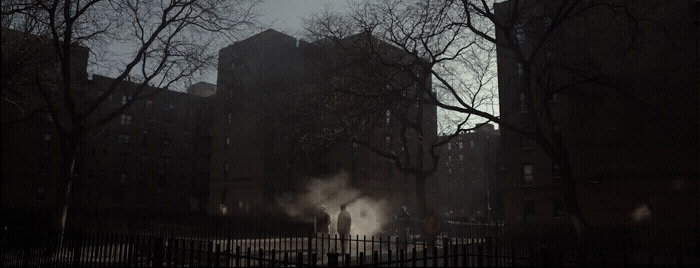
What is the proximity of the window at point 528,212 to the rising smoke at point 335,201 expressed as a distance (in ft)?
43.1

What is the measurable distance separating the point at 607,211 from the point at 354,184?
75.4 feet

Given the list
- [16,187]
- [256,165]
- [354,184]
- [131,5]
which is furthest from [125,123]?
[131,5]

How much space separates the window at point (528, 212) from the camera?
103 ft

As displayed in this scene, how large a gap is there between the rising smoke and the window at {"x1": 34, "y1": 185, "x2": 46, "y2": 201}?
1941cm

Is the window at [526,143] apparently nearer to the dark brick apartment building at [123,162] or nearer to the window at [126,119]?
the dark brick apartment building at [123,162]

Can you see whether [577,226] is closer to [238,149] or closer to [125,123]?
[238,149]

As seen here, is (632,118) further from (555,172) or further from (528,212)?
(528,212)

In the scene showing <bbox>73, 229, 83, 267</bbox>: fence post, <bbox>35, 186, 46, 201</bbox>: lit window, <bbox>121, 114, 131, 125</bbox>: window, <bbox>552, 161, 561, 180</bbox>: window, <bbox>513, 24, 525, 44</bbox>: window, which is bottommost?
<bbox>73, 229, 83, 267</bbox>: fence post

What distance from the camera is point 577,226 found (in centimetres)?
1881

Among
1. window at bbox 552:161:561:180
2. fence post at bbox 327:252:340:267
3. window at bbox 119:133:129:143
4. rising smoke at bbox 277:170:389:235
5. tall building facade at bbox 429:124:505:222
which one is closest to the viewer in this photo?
fence post at bbox 327:252:340:267

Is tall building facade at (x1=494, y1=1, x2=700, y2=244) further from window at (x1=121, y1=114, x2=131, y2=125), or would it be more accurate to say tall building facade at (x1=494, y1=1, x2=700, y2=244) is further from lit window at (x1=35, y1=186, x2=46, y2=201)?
window at (x1=121, y1=114, x2=131, y2=125)

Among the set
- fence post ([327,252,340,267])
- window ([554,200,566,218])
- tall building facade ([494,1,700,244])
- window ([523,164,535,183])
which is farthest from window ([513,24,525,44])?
fence post ([327,252,340,267])

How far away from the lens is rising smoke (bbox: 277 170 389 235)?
1716 inches

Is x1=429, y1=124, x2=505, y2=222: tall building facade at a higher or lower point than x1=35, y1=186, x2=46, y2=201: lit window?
higher
